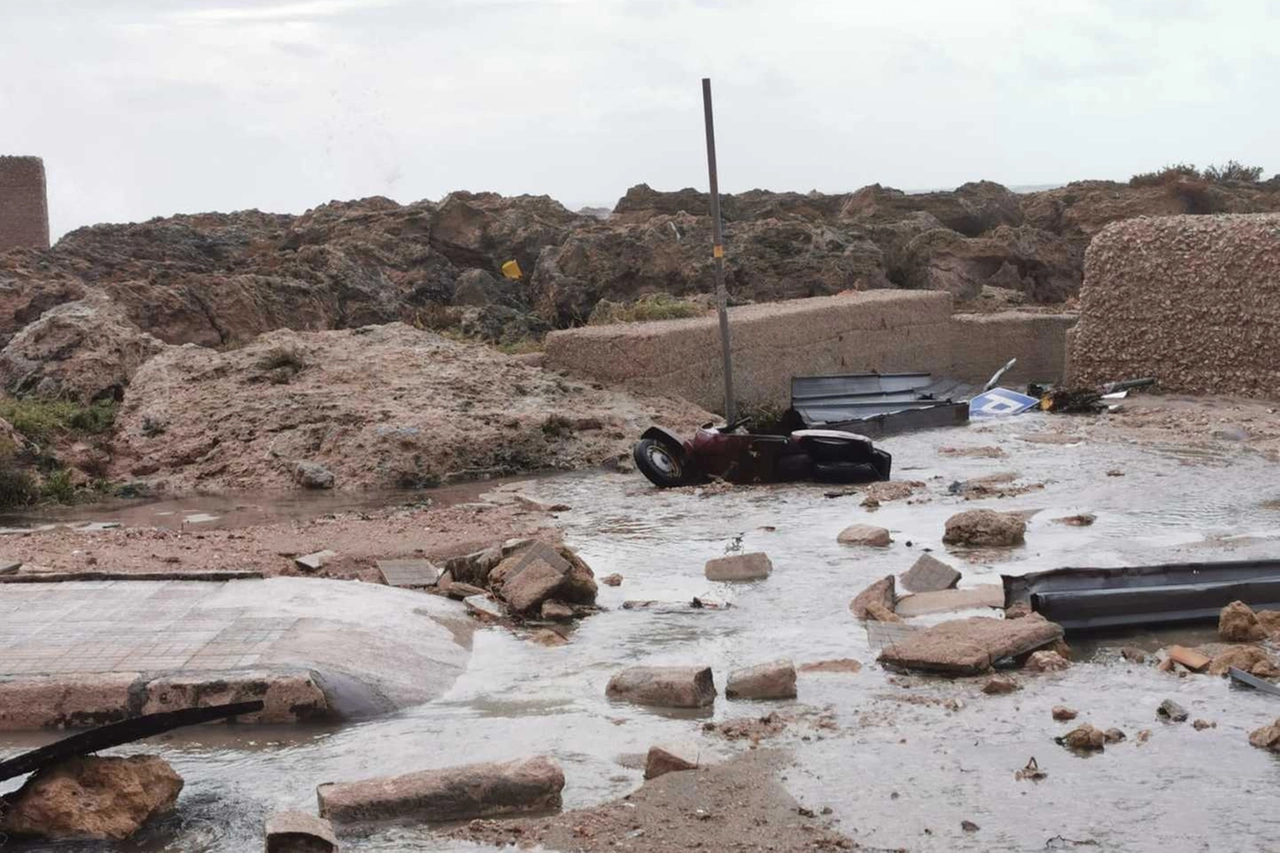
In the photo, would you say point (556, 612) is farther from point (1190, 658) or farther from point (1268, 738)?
point (1268, 738)

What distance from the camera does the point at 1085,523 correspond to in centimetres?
838

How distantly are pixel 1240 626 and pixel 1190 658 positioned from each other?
515 millimetres

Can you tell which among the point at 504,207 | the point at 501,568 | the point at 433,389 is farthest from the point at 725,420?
the point at 504,207

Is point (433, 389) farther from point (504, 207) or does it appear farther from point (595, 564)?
point (504, 207)

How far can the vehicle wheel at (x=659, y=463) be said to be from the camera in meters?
10.3

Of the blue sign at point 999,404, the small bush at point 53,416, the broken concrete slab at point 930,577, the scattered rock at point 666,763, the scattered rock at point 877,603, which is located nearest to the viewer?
the scattered rock at point 666,763

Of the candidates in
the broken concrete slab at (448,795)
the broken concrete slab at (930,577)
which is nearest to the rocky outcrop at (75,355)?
the broken concrete slab at (930,577)

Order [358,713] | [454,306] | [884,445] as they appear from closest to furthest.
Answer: [358,713] → [884,445] → [454,306]

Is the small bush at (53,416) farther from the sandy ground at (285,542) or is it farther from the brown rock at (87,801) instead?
the brown rock at (87,801)

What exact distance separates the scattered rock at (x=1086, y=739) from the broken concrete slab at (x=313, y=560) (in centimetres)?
395

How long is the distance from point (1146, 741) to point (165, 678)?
3.29 meters

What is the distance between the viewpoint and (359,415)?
11453 mm

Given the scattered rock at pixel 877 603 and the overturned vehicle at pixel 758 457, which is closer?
the scattered rock at pixel 877 603

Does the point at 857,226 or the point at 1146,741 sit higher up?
the point at 857,226
